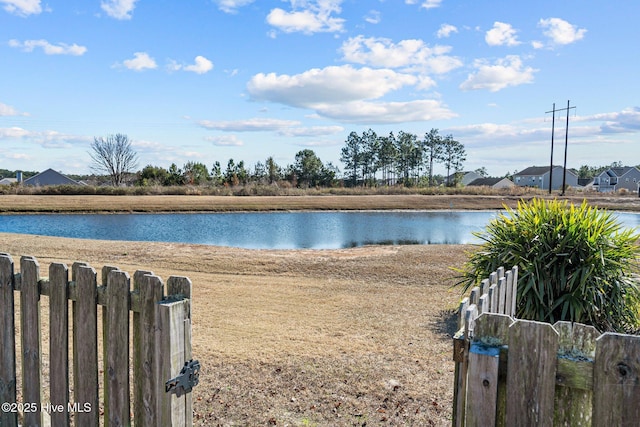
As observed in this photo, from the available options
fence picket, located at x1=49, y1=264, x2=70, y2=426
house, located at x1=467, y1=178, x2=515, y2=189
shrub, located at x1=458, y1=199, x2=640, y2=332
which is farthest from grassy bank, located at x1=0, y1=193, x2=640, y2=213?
house, located at x1=467, y1=178, x2=515, y2=189

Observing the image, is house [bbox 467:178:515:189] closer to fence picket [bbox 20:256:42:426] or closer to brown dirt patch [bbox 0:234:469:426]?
brown dirt patch [bbox 0:234:469:426]

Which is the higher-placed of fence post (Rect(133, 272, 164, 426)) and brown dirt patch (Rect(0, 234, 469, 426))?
fence post (Rect(133, 272, 164, 426))

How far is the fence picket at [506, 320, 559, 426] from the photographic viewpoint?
1.69 metres

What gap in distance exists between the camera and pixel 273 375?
4129mm

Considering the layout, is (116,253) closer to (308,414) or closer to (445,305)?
(445,305)

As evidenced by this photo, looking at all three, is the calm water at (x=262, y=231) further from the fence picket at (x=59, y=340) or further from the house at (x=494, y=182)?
the house at (x=494, y=182)

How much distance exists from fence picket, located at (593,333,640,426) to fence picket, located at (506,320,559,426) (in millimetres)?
140

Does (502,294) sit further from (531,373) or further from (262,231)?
(262,231)

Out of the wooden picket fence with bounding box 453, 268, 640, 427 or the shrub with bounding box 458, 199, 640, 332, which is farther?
the shrub with bounding box 458, 199, 640, 332

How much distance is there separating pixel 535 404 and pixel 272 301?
19.3 ft

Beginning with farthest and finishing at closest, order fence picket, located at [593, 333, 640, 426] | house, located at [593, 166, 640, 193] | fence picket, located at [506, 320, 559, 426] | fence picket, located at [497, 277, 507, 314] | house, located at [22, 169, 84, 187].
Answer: house, located at [593, 166, 640, 193] → house, located at [22, 169, 84, 187] → fence picket, located at [497, 277, 507, 314] → fence picket, located at [506, 320, 559, 426] → fence picket, located at [593, 333, 640, 426]

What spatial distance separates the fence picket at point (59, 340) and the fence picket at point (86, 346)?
76 millimetres

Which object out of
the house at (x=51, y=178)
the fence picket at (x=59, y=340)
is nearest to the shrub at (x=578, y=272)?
the fence picket at (x=59, y=340)

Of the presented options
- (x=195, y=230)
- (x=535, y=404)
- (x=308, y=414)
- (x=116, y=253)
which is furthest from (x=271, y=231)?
(x=535, y=404)
